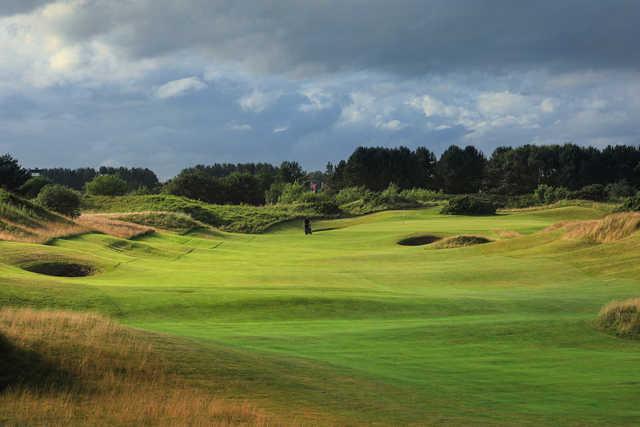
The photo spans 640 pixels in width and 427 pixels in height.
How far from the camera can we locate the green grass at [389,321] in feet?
34.8

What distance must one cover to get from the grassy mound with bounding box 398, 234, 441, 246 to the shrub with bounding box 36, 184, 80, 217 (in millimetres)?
28464

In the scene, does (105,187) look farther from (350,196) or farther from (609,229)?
(609,229)

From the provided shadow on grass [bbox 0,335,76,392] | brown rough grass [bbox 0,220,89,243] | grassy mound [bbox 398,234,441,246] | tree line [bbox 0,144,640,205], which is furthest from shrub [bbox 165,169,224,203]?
shadow on grass [bbox 0,335,76,392]

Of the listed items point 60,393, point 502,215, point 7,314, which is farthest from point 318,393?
point 502,215

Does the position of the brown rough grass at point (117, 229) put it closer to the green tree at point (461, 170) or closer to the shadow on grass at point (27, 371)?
the shadow on grass at point (27, 371)

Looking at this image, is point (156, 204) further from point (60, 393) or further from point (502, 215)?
point (60, 393)

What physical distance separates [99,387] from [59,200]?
200 ft

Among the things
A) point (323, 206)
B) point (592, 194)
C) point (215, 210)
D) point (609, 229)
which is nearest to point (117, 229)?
point (609, 229)

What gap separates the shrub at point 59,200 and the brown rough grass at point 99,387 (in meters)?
57.5

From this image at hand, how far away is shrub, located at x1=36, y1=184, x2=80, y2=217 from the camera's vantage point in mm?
66312

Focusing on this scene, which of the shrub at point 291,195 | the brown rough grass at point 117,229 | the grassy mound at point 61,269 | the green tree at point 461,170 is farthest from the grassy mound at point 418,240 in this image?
the green tree at point 461,170

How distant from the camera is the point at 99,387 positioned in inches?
372

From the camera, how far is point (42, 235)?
141 ft

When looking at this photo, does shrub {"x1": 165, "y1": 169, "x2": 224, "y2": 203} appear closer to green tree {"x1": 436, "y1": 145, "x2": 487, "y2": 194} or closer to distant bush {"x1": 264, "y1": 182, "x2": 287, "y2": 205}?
distant bush {"x1": 264, "y1": 182, "x2": 287, "y2": 205}
